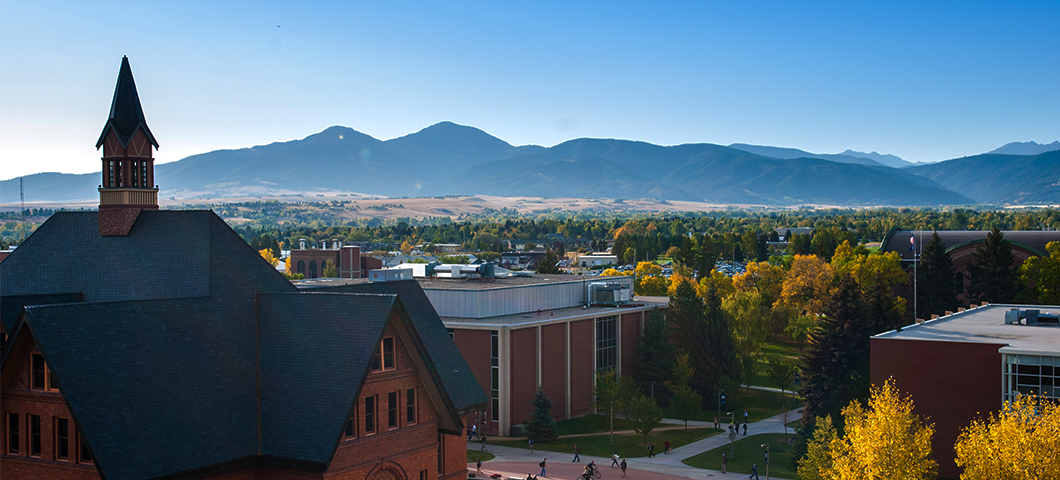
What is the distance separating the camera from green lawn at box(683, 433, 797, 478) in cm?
6231

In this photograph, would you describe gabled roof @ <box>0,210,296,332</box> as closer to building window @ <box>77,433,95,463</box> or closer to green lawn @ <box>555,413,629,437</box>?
building window @ <box>77,433,95,463</box>

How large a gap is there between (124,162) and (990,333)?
50578 mm

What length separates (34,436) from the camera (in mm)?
31266

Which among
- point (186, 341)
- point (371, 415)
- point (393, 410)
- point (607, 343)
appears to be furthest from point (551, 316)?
point (186, 341)

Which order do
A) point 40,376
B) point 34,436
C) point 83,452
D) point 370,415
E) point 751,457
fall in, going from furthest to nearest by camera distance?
point 751,457, point 370,415, point 34,436, point 40,376, point 83,452

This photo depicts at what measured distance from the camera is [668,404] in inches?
3287

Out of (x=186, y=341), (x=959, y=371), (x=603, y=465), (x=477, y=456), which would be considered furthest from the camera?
(x=477, y=456)

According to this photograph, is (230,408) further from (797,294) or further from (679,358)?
(797,294)

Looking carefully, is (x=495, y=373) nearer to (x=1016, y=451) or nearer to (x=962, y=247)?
(x=1016, y=451)

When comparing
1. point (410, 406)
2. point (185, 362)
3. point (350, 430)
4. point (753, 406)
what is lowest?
point (753, 406)

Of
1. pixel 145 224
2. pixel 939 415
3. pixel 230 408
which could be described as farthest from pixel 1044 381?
pixel 145 224

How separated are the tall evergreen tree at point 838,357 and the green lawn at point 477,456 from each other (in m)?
23.4

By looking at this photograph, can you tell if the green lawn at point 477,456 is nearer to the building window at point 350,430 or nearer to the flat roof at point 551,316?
the flat roof at point 551,316

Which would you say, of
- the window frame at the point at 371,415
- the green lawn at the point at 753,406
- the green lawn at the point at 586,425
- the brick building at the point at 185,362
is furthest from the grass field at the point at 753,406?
the window frame at the point at 371,415
